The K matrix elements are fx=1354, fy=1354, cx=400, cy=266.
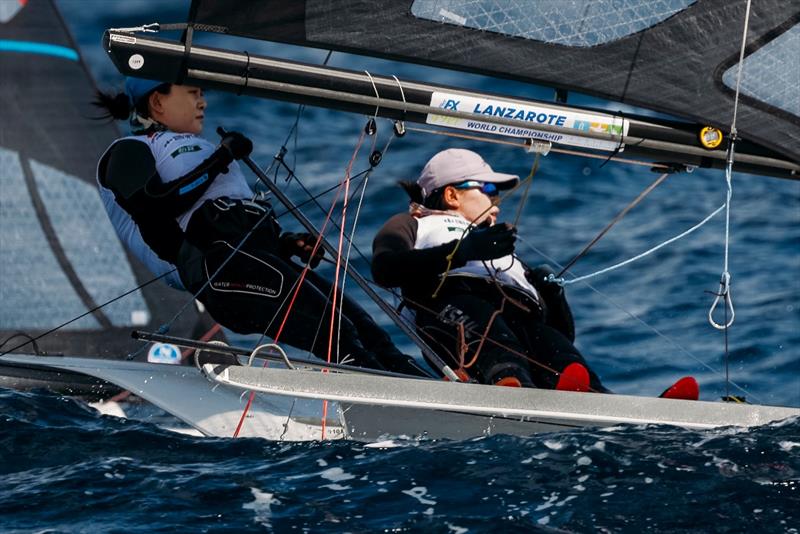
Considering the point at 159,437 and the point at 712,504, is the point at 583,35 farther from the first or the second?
the point at 159,437

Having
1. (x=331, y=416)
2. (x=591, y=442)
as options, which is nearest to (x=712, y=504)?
(x=591, y=442)

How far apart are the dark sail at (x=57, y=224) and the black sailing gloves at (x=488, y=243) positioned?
61.1 inches

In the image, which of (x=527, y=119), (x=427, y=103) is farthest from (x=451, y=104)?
(x=527, y=119)

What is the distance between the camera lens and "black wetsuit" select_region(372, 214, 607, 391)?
325 cm

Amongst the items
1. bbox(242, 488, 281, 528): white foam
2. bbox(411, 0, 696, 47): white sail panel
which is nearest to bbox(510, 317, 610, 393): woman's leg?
bbox(411, 0, 696, 47): white sail panel

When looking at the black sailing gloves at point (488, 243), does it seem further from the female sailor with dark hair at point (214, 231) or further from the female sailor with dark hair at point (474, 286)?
the female sailor with dark hair at point (214, 231)

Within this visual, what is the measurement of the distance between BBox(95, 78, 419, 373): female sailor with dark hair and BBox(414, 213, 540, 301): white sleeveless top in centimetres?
26

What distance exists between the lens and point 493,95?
3.10 metres

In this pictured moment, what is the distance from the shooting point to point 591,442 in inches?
112

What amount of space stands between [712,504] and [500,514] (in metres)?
0.41

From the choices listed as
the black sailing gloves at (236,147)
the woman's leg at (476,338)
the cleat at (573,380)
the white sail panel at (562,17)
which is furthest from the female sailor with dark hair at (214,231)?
the white sail panel at (562,17)

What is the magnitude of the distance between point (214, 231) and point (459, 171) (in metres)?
0.67

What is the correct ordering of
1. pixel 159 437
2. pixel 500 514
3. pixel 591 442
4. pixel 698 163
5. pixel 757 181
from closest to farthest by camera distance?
pixel 500 514 < pixel 591 442 < pixel 159 437 < pixel 698 163 < pixel 757 181

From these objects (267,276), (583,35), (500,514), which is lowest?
(500,514)
